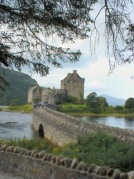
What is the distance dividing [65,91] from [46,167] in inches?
3463

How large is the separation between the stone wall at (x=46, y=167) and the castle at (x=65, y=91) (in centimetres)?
8276

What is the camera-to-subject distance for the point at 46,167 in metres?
12.5

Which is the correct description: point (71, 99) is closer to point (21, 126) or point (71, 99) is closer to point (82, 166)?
point (21, 126)

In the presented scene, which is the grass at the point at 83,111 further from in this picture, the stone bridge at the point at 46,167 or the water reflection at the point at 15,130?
the stone bridge at the point at 46,167

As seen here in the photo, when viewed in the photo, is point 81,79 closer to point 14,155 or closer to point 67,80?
point 67,80

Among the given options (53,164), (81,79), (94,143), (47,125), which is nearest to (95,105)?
(81,79)

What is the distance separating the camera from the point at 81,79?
104m

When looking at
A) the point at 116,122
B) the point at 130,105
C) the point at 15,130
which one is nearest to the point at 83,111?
the point at 130,105

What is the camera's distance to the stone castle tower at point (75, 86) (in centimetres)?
10331

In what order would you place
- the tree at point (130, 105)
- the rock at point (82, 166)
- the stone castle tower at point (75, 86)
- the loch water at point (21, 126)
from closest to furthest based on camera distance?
the rock at point (82, 166) < the loch water at point (21, 126) < the tree at point (130, 105) < the stone castle tower at point (75, 86)

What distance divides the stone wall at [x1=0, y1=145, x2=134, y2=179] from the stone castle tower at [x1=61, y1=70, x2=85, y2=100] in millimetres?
87791

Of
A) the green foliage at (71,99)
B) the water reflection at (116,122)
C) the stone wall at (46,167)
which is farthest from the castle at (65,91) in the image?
the stone wall at (46,167)

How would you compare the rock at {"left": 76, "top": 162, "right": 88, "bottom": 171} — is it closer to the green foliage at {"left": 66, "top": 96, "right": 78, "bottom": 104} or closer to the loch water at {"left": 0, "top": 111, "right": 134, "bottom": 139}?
the loch water at {"left": 0, "top": 111, "right": 134, "bottom": 139}

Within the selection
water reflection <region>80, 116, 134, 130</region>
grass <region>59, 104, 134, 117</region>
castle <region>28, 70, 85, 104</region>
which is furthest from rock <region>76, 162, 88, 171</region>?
castle <region>28, 70, 85, 104</region>
